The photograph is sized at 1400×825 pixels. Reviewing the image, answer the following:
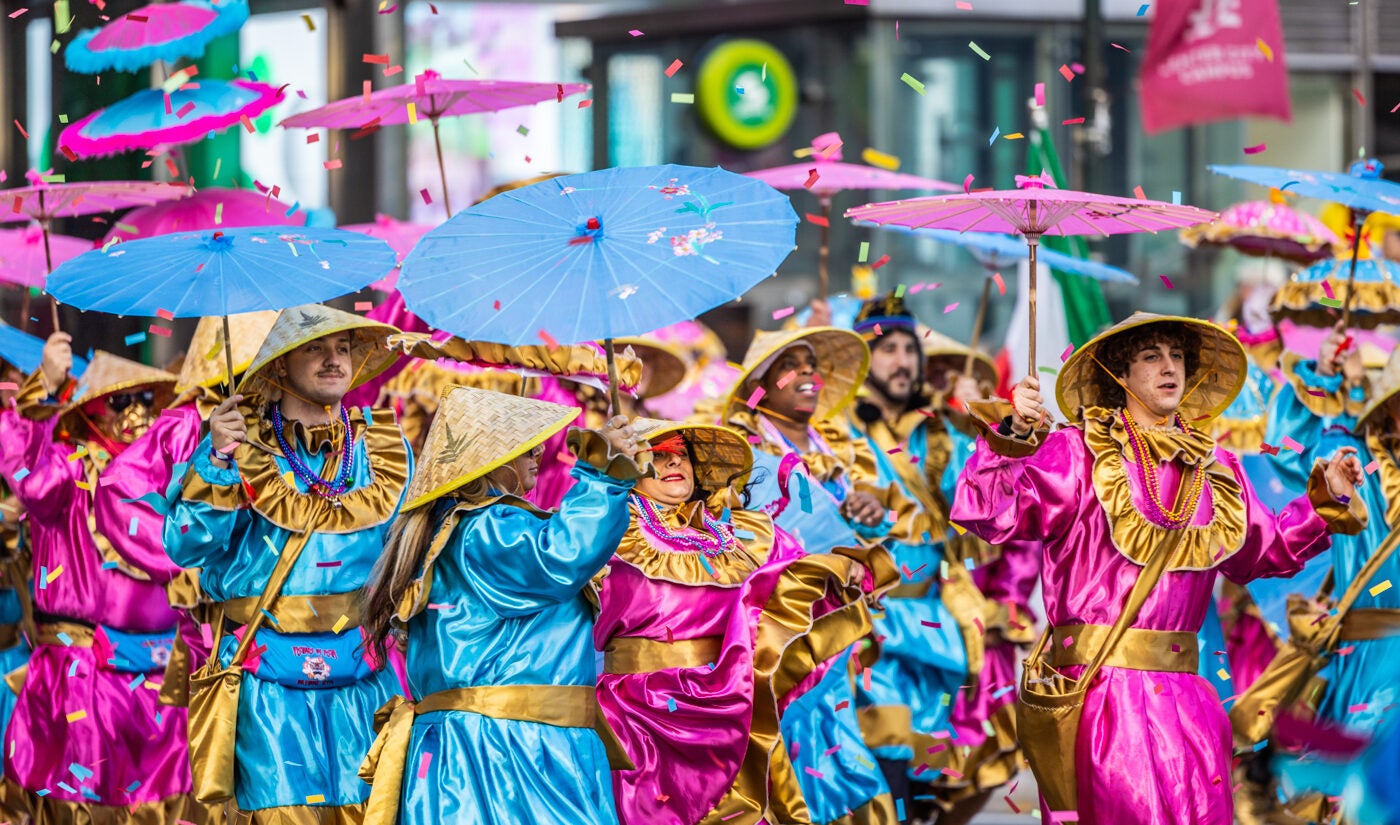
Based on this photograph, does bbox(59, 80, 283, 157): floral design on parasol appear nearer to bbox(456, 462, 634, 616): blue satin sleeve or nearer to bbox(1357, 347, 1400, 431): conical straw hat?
bbox(456, 462, 634, 616): blue satin sleeve

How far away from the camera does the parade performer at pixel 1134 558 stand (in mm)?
5047

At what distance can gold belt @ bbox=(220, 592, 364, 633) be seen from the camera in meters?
5.35

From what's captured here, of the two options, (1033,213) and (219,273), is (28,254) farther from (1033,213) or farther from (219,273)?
(1033,213)

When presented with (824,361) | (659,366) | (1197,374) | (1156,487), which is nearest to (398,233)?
(659,366)

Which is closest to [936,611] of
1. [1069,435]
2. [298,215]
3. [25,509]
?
[1069,435]

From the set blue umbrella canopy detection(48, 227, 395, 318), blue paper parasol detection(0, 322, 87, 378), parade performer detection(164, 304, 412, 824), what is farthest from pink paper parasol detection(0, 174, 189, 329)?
parade performer detection(164, 304, 412, 824)

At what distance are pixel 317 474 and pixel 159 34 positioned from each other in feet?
7.57

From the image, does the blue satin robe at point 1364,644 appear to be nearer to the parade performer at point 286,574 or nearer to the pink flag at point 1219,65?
the parade performer at point 286,574

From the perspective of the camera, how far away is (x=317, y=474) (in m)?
5.46

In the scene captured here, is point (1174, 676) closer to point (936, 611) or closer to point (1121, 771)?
point (1121, 771)

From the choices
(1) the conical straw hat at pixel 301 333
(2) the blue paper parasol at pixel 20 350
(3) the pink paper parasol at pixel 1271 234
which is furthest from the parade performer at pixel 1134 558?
(3) the pink paper parasol at pixel 1271 234

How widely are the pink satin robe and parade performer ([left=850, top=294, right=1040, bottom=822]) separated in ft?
6.39

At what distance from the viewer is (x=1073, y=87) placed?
55.4 feet

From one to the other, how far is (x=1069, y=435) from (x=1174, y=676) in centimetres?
72
